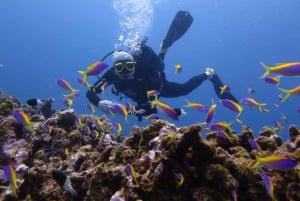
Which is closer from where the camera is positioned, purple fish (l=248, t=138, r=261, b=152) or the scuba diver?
purple fish (l=248, t=138, r=261, b=152)

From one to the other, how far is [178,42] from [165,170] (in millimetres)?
140009

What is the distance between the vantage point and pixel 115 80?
27.3ft

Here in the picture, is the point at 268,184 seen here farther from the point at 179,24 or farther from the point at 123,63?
the point at 179,24

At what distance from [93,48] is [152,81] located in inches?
5851

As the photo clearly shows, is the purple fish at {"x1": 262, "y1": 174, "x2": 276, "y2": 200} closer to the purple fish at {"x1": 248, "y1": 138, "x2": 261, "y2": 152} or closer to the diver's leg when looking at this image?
the purple fish at {"x1": 248, "y1": 138, "x2": 261, "y2": 152}

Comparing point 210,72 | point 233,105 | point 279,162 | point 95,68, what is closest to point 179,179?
point 279,162

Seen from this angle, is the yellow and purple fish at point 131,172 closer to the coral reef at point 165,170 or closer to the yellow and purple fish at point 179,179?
the coral reef at point 165,170

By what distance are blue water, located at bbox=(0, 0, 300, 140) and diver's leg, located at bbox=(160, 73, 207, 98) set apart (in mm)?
87357

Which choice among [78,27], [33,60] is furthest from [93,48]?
[33,60]

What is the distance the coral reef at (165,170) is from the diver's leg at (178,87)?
7.08 metres

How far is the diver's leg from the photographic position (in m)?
12.5

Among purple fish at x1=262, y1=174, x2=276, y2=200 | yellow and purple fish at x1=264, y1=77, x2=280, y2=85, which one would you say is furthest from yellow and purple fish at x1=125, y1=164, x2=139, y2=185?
yellow and purple fish at x1=264, y1=77, x2=280, y2=85

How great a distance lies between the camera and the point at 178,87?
13125mm

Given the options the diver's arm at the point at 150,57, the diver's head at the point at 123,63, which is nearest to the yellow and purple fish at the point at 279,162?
the diver's head at the point at 123,63
